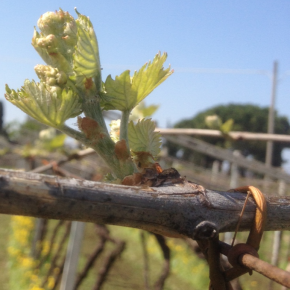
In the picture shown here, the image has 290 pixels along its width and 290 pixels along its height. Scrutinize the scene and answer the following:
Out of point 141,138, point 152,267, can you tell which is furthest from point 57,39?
point 152,267

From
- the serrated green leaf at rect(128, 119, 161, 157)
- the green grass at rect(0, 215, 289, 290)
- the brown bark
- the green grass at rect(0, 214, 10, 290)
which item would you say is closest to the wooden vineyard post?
the green grass at rect(0, 215, 289, 290)

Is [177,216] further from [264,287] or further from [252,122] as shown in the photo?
[252,122]

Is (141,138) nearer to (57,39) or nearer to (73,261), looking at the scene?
(57,39)

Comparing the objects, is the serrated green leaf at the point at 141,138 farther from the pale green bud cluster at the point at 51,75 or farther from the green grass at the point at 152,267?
the green grass at the point at 152,267

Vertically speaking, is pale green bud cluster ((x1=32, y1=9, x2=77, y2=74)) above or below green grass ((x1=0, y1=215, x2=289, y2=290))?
above

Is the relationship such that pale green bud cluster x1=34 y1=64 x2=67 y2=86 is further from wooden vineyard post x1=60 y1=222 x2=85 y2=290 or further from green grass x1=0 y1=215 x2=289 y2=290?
green grass x1=0 y1=215 x2=289 y2=290

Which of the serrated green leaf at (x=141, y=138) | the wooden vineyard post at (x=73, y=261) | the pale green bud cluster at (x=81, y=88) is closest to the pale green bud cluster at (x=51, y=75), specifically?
the pale green bud cluster at (x=81, y=88)
